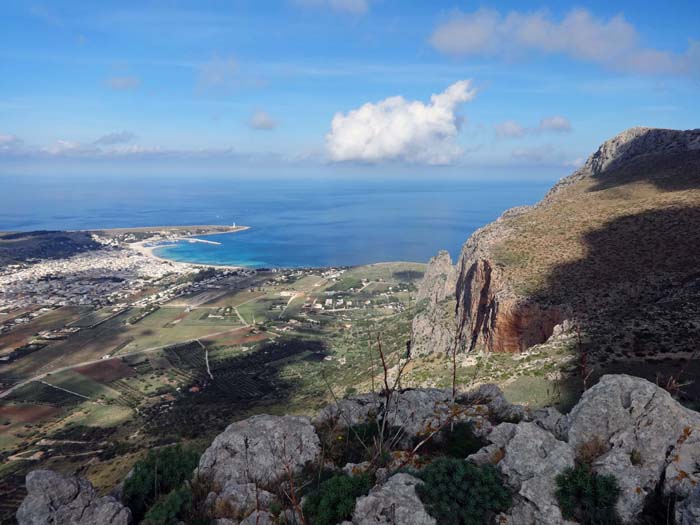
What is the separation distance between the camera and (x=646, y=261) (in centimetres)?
3303

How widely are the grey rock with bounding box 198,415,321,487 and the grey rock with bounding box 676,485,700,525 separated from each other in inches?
357

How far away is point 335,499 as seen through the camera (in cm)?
935

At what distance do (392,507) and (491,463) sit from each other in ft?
9.45

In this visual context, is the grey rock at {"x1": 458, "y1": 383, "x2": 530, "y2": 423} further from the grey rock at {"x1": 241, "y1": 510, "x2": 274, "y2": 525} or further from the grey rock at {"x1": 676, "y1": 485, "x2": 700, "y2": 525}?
the grey rock at {"x1": 241, "y1": 510, "x2": 274, "y2": 525}

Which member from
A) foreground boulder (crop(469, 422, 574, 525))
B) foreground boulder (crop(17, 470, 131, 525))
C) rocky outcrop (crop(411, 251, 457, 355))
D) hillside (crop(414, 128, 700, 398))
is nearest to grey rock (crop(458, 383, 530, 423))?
foreground boulder (crop(469, 422, 574, 525))

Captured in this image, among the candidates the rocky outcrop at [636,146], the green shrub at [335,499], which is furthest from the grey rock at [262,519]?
the rocky outcrop at [636,146]

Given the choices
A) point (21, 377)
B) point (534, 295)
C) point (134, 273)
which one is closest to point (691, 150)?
point (534, 295)

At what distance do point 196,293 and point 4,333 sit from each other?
39.1 m

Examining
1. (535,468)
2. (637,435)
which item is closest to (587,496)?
(535,468)

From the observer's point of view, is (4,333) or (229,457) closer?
(229,457)

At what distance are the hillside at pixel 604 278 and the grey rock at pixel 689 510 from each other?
16.1m

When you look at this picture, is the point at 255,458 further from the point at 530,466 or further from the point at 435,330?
the point at 435,330

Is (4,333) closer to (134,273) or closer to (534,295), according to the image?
(134,273)

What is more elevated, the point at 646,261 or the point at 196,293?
the point at 646,261
